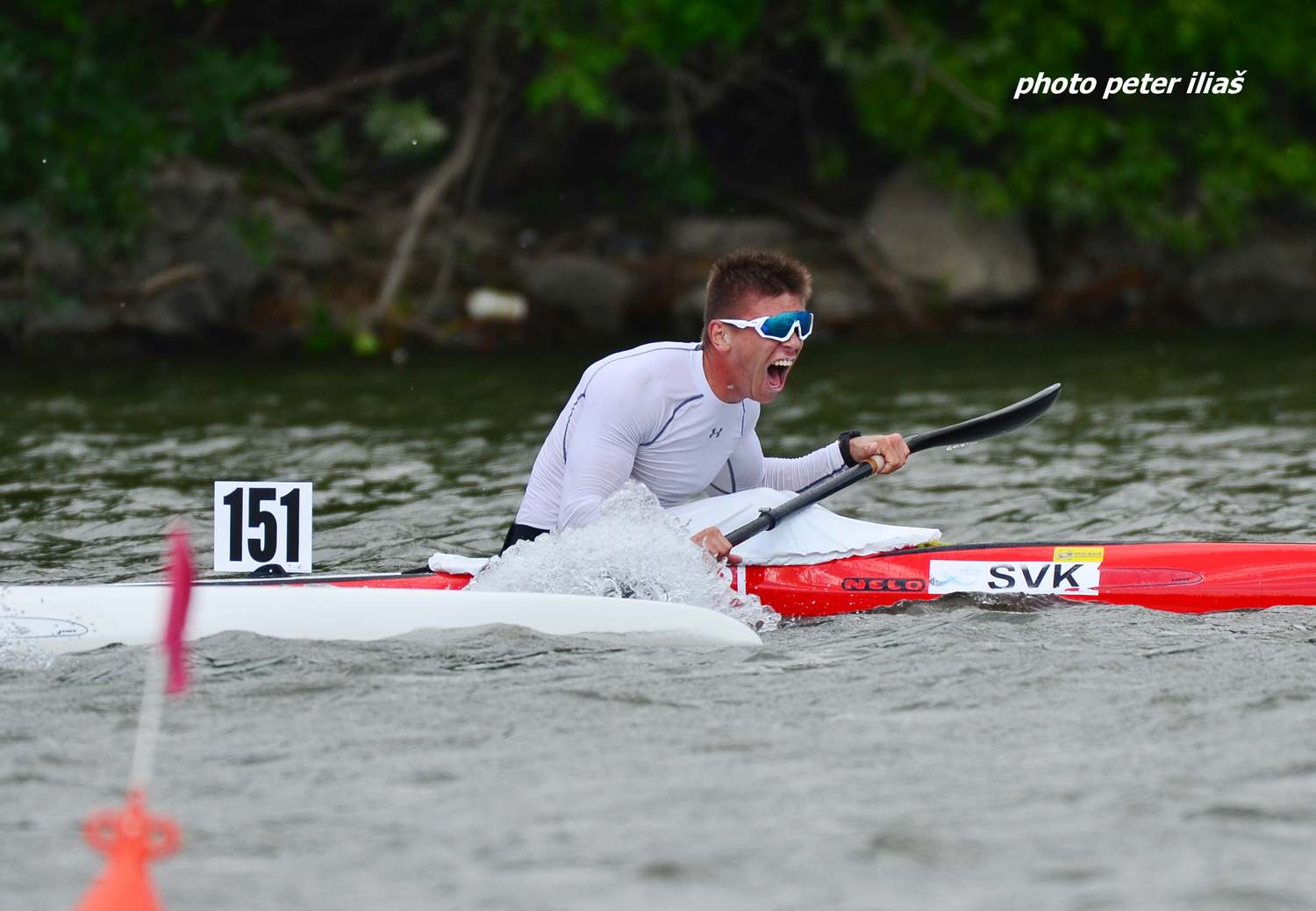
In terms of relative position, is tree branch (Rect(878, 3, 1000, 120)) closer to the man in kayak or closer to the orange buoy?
the man in kayak

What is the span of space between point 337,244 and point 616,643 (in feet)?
38.8

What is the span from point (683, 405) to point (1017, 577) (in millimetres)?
1257

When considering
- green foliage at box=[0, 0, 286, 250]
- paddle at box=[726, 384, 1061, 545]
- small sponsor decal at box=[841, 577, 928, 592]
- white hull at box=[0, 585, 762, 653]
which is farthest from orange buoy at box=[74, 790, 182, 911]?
green foliage at box=[0, 0, 286, 250]

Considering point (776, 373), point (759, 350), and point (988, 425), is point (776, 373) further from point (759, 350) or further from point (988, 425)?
point (988, 425)

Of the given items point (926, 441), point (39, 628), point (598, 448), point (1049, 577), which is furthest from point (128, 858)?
point (926, 441)

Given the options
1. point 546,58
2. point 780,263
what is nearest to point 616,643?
point 780,263

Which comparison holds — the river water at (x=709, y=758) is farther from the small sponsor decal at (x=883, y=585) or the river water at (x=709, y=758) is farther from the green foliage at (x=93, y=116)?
the green foliage at (x=93, y=116)

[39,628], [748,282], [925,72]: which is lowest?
[39,628]

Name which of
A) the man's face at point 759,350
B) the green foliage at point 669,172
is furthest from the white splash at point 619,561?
the green foliage at point 669,172

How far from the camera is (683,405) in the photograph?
4.64m

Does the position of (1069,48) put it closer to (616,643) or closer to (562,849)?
(616,643)

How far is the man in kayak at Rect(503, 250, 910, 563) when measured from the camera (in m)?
4.52

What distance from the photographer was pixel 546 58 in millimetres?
13953

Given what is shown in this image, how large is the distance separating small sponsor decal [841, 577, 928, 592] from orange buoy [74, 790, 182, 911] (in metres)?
2.84
